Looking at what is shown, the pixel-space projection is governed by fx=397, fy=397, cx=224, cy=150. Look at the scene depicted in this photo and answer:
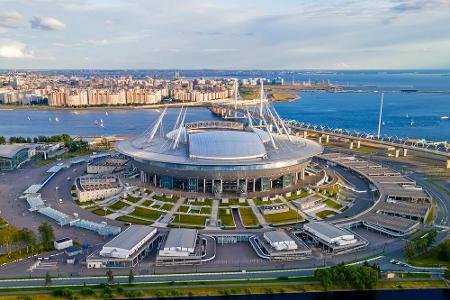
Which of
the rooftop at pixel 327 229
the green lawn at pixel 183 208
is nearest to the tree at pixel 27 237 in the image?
the green lawn at pixel 183 208

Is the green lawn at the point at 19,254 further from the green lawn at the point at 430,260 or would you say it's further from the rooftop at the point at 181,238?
the green lawn at the point at 430,260

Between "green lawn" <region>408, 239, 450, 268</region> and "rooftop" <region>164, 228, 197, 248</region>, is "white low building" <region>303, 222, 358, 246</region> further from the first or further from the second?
"rooftop" <region>164, 228, 197, 248</region>

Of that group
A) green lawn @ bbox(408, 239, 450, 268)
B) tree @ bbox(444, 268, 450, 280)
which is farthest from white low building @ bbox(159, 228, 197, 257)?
tree @ bbox(444, 268, 450, 280)

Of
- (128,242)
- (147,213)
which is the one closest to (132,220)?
(147,213)

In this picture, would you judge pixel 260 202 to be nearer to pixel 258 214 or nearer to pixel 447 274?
pixel 258 214

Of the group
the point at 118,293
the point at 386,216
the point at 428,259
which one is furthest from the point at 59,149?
the point at 428,259

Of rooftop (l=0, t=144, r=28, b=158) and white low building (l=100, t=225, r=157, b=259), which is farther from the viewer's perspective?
rooftop (l=0, t=144, r=28, b=158)
